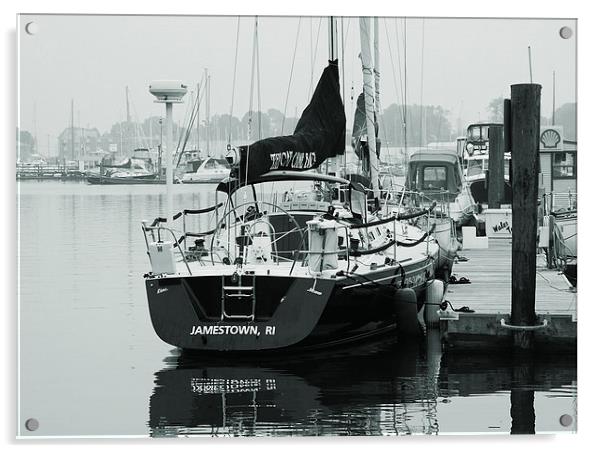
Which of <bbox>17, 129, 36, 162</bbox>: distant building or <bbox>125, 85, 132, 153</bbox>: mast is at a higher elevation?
<bbox>125, 85, 132, 153</bbox>: mast

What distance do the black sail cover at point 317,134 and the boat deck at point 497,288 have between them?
2.18 metres

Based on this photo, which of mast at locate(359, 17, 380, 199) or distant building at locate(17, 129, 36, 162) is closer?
distant building at locate(17, 129, 36, 162)

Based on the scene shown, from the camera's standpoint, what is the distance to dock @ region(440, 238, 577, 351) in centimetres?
1103

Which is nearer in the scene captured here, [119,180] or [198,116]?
[198,116]

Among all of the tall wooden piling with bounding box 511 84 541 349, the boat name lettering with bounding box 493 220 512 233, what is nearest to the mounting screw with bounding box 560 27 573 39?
the tall wooden piling with bounding box 511 84 541 349

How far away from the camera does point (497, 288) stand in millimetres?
14406

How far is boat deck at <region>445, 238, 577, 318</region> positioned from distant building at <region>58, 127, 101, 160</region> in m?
4.10

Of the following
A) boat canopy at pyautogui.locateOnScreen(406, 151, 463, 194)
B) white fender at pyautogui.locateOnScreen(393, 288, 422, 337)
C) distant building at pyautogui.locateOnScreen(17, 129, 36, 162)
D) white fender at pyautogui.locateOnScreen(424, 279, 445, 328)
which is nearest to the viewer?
distant building at pyautogui.locateOnScreen(17, 129, 36, 162)

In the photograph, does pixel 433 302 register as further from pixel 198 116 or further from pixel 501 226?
pixel 501 226

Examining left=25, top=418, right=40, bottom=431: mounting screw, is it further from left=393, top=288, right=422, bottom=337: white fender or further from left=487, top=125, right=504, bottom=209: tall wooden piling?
left=393, top=288, right=422, bottom=337: white fender

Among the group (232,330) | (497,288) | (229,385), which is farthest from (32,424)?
(497,288)

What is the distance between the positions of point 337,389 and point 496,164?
236 centimetres

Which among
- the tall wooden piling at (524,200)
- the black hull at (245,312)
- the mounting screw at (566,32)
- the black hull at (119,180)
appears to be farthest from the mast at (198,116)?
the mounting screw at (566,32)

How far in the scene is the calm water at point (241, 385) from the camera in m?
9.20
